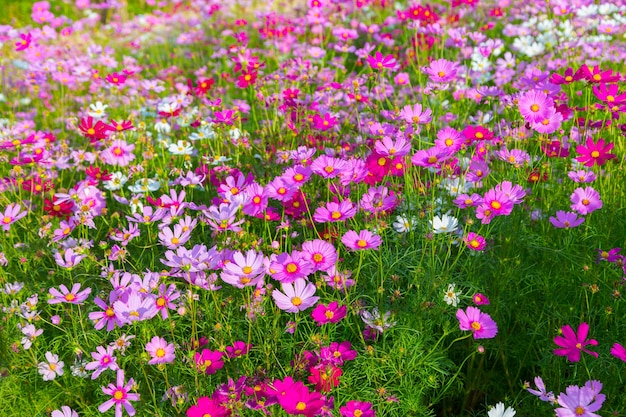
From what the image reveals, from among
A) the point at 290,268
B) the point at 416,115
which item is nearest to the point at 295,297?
the point at 290,268

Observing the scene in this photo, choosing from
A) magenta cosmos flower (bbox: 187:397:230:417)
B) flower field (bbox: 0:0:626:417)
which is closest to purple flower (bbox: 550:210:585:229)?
flower field (bbox: 0:0:626:417)

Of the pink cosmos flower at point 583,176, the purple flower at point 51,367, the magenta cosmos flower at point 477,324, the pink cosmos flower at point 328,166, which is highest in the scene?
the pink cosmos flower at point 328,166

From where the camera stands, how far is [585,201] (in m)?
2.02

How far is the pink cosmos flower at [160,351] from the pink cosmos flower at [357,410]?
19.1 inches

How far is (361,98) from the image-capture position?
105 inches

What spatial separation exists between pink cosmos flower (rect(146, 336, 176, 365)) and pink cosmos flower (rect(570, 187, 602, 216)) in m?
1.31

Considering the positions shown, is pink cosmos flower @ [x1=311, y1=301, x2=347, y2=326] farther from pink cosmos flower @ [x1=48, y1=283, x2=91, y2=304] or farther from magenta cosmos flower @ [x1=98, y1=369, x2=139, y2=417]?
pink cosmos flower @ [x1=48, y1=283, x2=91, y2=304]

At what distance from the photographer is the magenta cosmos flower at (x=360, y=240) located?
1748 mm

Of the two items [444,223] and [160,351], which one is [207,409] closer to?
[160,351]

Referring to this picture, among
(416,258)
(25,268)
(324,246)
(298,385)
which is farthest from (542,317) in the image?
(25,268)

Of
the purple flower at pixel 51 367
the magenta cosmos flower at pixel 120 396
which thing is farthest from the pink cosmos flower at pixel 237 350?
the purple flower at pixel 51 367

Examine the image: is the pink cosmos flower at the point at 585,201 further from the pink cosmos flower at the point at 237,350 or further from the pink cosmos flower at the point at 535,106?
the pink cosmos flower at the point at 237,350

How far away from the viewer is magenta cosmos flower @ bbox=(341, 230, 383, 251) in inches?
68.8

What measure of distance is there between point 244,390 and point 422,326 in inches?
22.5
